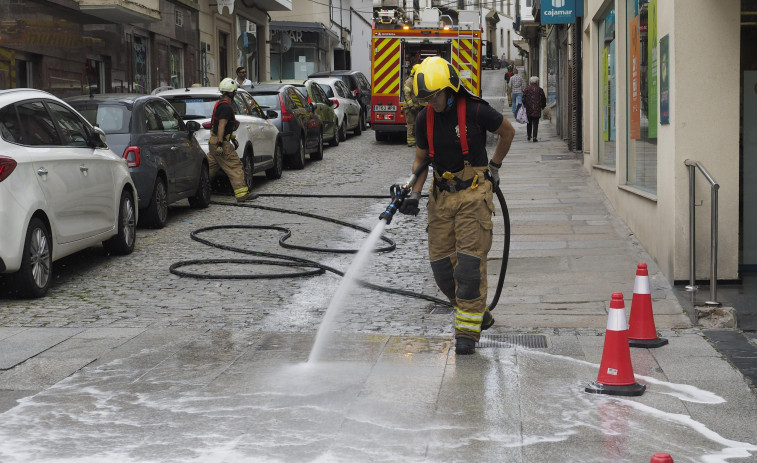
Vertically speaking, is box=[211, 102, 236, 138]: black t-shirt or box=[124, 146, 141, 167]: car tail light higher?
box=[211, 102, 236, 138]: black t-shirt

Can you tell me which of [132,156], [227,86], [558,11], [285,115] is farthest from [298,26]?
[132,156]

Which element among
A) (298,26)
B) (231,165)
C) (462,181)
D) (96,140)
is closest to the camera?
(462,181)

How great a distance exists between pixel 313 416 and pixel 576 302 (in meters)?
3.63

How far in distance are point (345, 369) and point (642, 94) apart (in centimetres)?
577

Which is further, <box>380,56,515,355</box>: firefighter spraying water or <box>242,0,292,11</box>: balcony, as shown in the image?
<box>242,0,292,11</box>: balcony

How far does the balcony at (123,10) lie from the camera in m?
21.9

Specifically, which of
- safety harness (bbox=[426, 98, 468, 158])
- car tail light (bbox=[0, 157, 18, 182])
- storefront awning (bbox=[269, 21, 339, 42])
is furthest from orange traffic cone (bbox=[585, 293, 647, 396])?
storefront awning (bbox=[269, 21, 339, 42])

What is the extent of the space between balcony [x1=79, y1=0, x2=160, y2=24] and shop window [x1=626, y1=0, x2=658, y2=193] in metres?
12.7

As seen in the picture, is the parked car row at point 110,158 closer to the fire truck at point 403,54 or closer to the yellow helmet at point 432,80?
the yellow helmet at point 432,80

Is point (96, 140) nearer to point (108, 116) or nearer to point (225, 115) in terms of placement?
point (108, 116)

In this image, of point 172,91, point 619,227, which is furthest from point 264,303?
point 172,91

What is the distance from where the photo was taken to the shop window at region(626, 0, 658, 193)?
33.1 feet

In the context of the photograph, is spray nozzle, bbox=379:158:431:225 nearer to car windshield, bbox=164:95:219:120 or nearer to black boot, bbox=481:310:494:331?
black boot, bbox=481:310:494:331

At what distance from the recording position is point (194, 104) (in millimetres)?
16812
